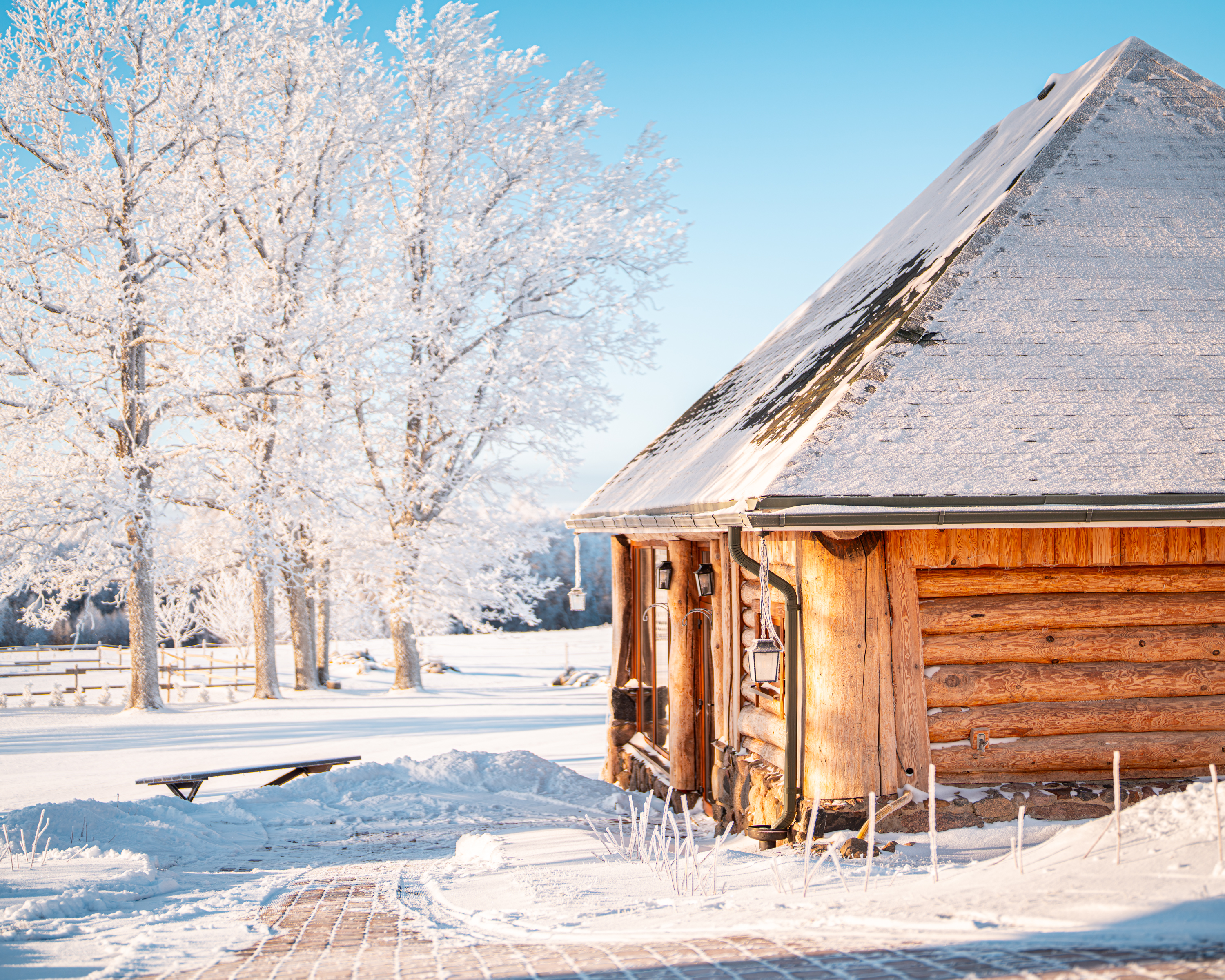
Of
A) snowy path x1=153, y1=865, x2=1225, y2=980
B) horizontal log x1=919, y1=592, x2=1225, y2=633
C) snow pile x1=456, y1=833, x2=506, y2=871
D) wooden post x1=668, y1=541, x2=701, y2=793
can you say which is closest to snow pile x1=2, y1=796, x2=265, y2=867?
snow pile x1=456, y1=833, x2=506, y2=871

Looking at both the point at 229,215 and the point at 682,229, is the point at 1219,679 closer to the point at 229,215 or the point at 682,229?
the point at 682,229

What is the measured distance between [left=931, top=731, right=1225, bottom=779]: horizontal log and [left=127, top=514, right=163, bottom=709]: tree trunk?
50.8ft

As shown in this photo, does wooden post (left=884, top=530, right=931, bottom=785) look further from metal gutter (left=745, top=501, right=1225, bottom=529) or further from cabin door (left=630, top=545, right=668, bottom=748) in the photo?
cabin door (left=630, top=545, right=668, bottom=748)

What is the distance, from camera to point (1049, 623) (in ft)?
20.7

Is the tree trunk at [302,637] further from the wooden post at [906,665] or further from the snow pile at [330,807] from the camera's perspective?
the wooden post at [906,665]

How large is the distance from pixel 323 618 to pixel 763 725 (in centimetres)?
2182

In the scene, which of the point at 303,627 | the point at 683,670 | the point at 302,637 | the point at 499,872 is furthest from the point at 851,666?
the point at 302,637

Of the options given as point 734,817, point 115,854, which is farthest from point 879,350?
point 115,854

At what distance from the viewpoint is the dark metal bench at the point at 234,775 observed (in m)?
9.40

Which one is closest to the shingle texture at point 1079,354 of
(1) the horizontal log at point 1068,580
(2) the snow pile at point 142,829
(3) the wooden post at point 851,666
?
(3) the wooden post at point 851,666

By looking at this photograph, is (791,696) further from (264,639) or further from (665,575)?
(264,639)

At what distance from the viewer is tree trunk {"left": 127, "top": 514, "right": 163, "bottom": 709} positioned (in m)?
17.6

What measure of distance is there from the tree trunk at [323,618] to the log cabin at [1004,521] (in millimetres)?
15892

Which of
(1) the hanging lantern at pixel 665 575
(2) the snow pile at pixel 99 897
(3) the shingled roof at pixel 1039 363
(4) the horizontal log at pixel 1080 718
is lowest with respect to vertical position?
(2) the snow pile at pixel 99 897
